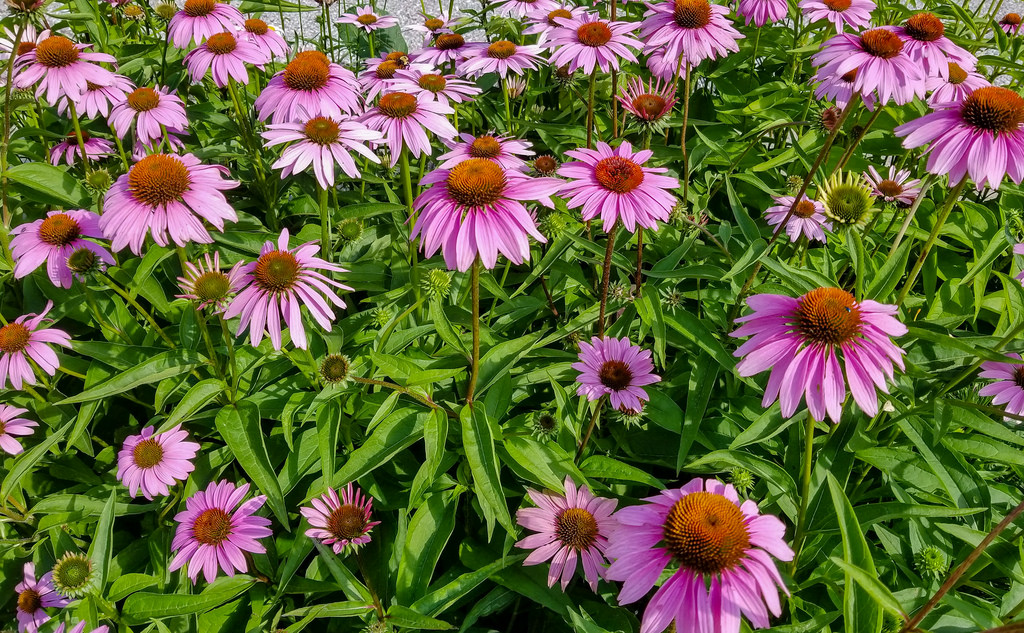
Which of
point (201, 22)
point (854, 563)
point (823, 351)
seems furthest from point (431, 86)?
point (854, 563)

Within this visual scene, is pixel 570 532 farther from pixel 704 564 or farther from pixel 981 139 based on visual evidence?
pixel 981 139

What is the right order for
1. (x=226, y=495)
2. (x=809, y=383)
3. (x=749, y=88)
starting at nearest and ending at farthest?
(x=809, y=383)
(x=226, y=495)
(x=749, y=88)

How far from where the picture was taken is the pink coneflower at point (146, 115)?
7.29ft

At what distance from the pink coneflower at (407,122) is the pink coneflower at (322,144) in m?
0.11

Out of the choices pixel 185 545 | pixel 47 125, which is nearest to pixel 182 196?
pixel 185 545

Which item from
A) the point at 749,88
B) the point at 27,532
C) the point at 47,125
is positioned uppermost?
the point at 47,125

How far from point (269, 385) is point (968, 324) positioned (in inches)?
97.7

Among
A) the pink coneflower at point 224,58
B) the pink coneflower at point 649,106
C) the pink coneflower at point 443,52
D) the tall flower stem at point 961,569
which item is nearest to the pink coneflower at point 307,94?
the pink coneflower at point 224,58

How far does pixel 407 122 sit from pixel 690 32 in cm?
102

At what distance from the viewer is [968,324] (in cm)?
234

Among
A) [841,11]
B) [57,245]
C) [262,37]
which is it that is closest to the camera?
[57,245]

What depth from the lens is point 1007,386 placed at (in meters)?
1.65

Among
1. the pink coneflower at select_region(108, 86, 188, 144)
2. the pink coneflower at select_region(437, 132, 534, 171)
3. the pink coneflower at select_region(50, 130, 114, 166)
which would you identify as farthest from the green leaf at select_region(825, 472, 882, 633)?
the pink coneflower at select_region(50, 130, 114, 166)

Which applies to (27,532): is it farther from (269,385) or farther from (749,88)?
(749,88)
